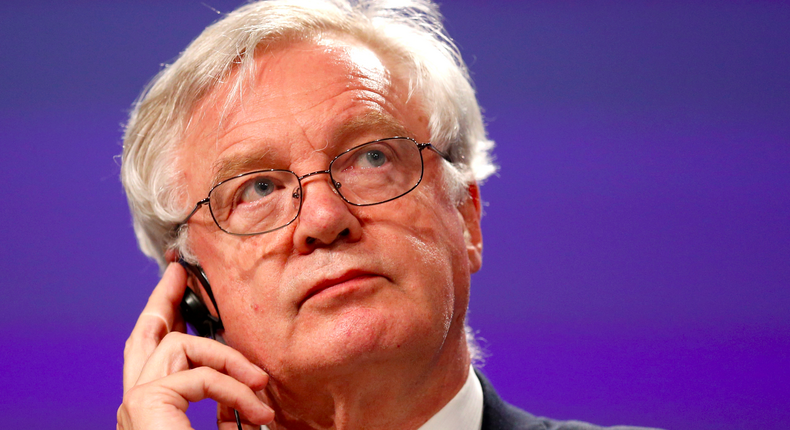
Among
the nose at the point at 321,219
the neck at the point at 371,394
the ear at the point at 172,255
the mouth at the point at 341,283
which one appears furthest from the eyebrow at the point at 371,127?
the ear at the point at 172,255

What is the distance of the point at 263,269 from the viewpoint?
1615 mm

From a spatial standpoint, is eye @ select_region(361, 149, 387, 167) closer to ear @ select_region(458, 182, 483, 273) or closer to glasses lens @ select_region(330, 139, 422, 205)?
glasses lens @ select_region(330, 139, 422, 205)

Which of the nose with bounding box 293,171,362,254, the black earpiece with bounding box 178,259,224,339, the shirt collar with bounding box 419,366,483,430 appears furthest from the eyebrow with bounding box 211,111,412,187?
the shirt collar with bounding box 419,366,483,430

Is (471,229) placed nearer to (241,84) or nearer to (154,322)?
(241,84)

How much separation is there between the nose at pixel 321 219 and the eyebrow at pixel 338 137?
117mm

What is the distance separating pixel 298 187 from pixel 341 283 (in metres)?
0.27

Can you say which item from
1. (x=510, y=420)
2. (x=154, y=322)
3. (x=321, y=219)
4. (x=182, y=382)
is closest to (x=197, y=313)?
(x=154, y=322)

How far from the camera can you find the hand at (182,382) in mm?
1515

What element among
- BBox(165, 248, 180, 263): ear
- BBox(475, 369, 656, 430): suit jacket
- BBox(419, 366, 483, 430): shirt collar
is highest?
BBox(165, 248, 180, 263): ear

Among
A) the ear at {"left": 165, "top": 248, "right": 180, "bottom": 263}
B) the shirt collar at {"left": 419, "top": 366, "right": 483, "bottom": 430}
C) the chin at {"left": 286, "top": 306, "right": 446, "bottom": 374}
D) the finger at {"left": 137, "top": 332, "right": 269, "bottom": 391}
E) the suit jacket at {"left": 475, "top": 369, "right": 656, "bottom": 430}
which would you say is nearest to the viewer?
the chin at {"left": 286, "top": 306, "right": 446, "bottom": 374}

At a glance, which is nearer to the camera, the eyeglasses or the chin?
the chin

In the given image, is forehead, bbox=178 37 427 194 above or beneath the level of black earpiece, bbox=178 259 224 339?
above

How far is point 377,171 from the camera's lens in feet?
5.55

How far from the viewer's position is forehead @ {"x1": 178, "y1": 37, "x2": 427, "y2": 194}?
5.41 feet
